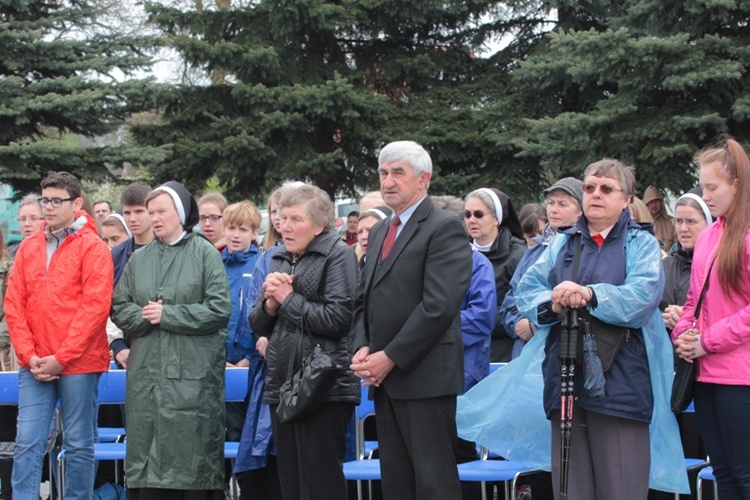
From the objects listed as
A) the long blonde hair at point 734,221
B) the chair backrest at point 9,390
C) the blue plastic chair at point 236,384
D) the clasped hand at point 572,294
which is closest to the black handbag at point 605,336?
the clasped hand at point 572,294

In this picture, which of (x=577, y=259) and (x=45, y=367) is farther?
(x=45, y=367)

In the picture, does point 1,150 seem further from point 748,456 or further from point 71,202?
point 748,456

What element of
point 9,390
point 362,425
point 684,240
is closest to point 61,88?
point 9,390

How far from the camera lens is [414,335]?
181 inches

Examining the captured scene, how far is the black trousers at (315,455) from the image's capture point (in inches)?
202

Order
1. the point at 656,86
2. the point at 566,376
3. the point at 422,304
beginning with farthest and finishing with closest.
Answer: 1. the point at 656,86
2. the point at 422,304
3. the point at 566,376

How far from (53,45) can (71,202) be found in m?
8.98

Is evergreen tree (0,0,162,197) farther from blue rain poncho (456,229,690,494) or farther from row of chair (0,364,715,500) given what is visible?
blue rain poncho (456,229,690,494)

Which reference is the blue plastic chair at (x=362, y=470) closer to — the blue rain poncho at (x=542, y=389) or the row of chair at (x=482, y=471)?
the row of chair at (x=482, y=471)

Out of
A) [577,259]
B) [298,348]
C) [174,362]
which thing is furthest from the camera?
[174,362]

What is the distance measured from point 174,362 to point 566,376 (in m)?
2.51

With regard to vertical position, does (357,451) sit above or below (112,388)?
below

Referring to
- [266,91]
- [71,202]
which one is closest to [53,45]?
[266,91]

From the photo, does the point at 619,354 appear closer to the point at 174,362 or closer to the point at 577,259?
the point at 577,259
